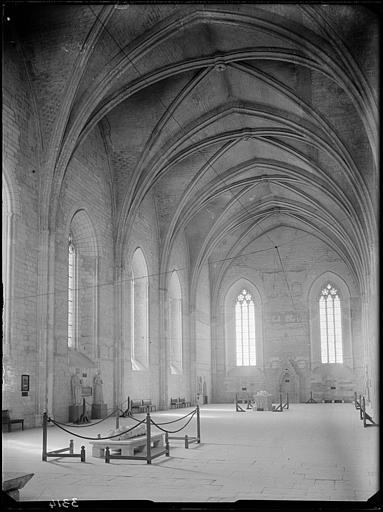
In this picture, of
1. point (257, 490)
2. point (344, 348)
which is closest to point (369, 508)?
point (257, 490)

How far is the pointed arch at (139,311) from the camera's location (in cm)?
2650

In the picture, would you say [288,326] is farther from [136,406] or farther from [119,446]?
[119,446]

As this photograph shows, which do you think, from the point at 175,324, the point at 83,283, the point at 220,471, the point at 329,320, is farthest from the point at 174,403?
the point at 220,471

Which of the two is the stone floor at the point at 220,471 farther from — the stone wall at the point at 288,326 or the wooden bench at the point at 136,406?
the stone wall at the point at 288,326

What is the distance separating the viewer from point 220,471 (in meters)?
9.04

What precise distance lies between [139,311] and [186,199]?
217 inches

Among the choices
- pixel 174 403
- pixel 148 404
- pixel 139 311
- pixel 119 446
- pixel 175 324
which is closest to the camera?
pixel 119 446

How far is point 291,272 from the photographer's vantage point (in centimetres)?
3819

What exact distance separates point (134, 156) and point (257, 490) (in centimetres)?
1757

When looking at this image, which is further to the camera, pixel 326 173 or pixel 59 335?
pixel 326 173

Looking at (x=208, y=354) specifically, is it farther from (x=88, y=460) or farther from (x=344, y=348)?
(x=88, y=460)

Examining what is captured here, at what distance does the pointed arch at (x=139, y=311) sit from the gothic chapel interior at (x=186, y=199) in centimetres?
9

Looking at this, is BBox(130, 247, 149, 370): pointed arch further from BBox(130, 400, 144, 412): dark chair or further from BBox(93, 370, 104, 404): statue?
BBox(93, 370, 104, 404): statue

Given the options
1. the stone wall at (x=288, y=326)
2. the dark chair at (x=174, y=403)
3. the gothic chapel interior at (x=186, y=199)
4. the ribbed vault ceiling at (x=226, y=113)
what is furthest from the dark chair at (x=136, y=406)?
the stone wall at (x=288, y=326)
